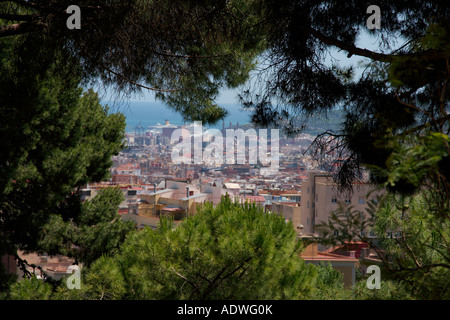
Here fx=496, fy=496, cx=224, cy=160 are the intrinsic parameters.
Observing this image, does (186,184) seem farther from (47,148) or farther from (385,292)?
(385,292)

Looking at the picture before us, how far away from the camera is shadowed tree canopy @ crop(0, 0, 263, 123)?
2.85m


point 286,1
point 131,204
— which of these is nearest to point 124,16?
point 286,1

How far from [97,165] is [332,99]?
3.94 m

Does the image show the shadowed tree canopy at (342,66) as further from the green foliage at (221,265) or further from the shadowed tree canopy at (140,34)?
the green foliage at (221,265)

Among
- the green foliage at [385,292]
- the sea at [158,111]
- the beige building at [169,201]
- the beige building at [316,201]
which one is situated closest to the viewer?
the green foliage at [385,292]

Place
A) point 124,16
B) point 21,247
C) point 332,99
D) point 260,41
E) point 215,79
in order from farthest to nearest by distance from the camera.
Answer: point 21,247
point 215,79
point 260,41
point 332,99
point 124,16

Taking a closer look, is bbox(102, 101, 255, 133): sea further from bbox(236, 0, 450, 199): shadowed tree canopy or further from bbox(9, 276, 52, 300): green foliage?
bbox(9, 276, 52, 300): green foliage

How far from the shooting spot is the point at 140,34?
10.1 feet

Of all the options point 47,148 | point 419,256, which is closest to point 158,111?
point 47,148

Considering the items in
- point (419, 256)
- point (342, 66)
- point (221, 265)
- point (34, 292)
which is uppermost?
point (342, 66)

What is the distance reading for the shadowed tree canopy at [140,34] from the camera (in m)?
2.85

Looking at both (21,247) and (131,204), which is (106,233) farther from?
(131,204)

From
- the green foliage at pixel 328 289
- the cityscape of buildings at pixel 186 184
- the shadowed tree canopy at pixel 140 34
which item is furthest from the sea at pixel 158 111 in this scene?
the cityscape of buildings at pixel 186 184

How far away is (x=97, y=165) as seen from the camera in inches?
250
